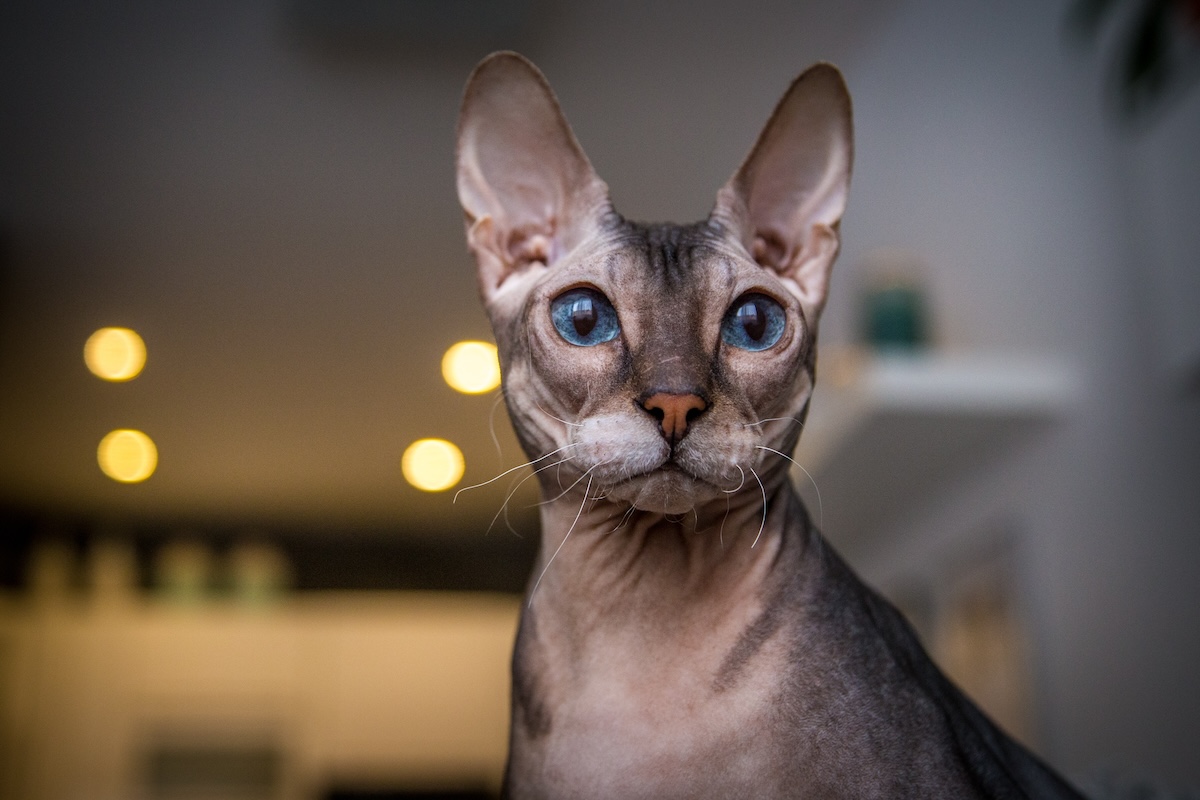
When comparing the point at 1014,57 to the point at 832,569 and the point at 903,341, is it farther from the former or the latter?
the point at 832,569

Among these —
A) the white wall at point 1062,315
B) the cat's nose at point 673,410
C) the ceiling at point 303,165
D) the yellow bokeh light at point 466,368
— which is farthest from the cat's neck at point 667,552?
the white wall at point 1062,315

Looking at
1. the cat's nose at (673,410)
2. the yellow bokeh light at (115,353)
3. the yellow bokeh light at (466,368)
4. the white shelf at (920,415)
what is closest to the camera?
the cat's nose at (673,410)

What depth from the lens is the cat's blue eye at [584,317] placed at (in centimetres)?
77

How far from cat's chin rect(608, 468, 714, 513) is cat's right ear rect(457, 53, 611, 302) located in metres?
0.22

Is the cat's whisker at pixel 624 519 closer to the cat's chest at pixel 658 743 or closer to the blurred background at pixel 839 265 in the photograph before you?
the cat's chest at pixel 658 743

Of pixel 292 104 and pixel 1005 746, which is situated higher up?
pixel 292 104

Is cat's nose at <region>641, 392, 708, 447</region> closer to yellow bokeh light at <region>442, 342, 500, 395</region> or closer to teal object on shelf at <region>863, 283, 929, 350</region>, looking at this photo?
yellow bokeh light at <region>442, 342, 500, 395</region>

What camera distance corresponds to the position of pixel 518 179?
875 mm

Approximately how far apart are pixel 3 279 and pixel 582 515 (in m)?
2.35

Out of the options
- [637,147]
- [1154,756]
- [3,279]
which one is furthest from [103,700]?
[1154,756]

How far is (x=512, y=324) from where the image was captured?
833 millimetres

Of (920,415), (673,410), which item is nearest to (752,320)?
(673,410)

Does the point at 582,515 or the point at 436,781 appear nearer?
the point at 582,515

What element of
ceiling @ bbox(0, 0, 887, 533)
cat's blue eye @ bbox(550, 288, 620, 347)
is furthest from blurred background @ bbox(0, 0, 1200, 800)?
cat's blue eye @ bbox(550, 288, 620, 347)
